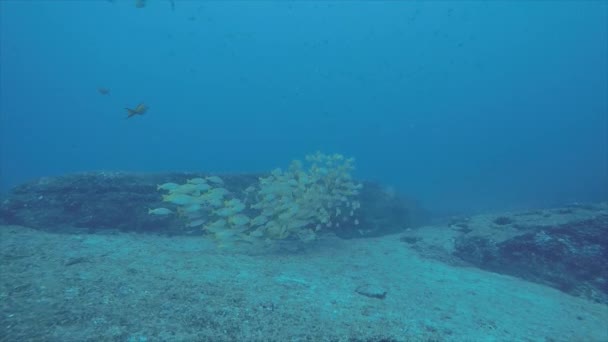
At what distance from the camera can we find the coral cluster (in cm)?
746

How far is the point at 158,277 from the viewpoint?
519cm

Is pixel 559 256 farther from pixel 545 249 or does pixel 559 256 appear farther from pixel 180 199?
pixel 180 199

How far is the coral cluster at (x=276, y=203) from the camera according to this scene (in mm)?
7461

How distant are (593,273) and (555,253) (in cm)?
74

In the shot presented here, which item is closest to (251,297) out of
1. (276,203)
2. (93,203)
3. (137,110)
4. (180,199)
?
(180,199)

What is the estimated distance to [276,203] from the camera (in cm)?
843

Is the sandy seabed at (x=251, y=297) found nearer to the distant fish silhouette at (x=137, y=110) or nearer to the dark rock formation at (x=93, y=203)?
the dark rock formation at (x=93, y=203)

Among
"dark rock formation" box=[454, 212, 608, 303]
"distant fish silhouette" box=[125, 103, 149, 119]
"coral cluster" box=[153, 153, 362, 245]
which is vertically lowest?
"dark rock formation" box=[454, 212, 608, 303]

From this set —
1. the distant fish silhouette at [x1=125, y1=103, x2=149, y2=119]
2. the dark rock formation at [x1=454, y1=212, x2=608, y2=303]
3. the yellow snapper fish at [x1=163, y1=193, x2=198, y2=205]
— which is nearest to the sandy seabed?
the dark rock formation at [x1=454, y1=212, x2=608, y2=303]

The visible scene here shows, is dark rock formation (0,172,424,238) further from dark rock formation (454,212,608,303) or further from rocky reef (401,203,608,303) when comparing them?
dark rock formation (454,212,608,303)

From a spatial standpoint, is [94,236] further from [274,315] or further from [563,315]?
[563,315]

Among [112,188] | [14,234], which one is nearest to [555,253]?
[112,188]

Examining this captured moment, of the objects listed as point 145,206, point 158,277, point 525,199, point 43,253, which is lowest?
point 525,199

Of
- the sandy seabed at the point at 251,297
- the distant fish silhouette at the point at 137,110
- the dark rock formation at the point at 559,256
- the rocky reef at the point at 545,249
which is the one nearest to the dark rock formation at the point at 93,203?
the sandy seabed at the point at 251,297
